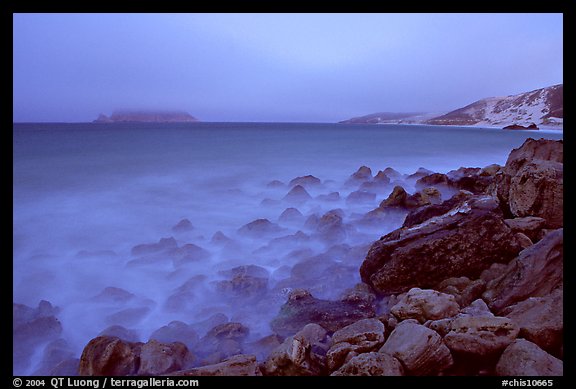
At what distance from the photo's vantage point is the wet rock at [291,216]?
22.6 feet

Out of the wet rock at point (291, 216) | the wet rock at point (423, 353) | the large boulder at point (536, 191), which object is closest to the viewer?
the wet rock at point (423, 353)

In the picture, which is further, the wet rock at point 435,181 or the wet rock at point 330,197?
the wet rock at point 435,181

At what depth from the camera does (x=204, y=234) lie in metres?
6.19

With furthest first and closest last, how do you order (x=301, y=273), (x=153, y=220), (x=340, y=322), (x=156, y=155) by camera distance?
(x=156, y=155) → (x=153, y=220) → (x=301, y=273) → (x=340, y=322)

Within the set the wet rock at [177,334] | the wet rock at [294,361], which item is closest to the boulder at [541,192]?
the wet rock at [294,361]

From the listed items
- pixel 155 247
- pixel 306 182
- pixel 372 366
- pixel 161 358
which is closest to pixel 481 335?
Answer: pixel 372 366

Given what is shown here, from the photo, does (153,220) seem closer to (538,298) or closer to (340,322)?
(340,322)

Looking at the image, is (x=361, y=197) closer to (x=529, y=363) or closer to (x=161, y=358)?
(x=529, y=363)

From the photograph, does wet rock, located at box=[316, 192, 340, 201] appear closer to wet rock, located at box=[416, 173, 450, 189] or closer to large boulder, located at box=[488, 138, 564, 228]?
wet rock, located at box=[416, 173, 450, 189]

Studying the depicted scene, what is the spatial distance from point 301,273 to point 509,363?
9.40 feet

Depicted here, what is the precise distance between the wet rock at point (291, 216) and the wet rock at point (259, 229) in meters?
0.39

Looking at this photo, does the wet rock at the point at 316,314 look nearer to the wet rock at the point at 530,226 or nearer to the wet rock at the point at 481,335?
the wet rock at the point at 481,335
